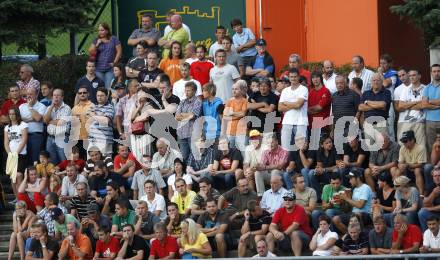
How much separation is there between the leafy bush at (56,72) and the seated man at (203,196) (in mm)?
6039

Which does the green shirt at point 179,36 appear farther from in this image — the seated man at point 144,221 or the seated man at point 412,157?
the seated man at point 412,157

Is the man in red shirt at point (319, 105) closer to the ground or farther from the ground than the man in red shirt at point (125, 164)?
farther from the ground

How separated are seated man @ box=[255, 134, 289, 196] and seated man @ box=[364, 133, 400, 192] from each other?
1476 mm

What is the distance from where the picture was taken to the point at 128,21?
106 feet

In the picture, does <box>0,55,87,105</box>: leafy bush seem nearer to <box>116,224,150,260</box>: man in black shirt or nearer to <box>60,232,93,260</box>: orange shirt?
<box>60,232,93,260</box>: orange shirt

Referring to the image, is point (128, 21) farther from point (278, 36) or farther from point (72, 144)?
point (72, 144)

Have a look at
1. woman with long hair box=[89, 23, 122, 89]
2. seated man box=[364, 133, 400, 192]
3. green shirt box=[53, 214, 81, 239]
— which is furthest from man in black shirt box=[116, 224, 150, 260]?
woman with long hair box=[89, 23, 122, 89]

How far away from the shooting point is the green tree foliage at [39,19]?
28.6 metres

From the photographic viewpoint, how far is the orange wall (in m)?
29.2

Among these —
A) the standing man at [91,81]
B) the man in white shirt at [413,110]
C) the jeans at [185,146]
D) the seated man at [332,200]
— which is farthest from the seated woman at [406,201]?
the standing man at [91,81]

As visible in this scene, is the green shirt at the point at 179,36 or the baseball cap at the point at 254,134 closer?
the baseball cap at the point at 254,134

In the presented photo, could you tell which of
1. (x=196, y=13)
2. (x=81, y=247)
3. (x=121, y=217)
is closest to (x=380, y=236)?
(x=121, y=217)

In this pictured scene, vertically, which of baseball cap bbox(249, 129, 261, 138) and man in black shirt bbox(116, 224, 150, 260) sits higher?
baseball cap bbox(249, 129, 261, 138)

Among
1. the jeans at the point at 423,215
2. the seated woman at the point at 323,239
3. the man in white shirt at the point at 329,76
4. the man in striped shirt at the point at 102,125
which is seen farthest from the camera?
the man in striped shirt at the point at 102,125
